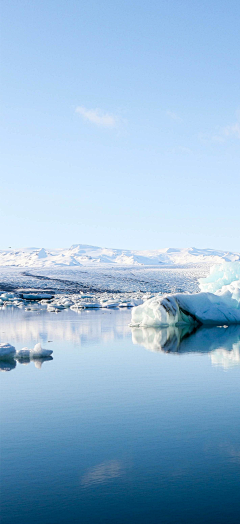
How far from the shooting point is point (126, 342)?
1297 centimetres

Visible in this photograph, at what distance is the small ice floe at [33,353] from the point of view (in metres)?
9.98

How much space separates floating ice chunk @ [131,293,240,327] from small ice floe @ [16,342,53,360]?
23.1 feet

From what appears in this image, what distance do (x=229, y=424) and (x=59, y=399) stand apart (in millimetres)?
2428

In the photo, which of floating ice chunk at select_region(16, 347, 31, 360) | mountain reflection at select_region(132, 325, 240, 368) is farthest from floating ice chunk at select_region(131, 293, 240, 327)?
floating ice chunk at select_region(16, 347, 31, 360)

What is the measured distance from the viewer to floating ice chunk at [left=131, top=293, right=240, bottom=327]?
55.1 feet

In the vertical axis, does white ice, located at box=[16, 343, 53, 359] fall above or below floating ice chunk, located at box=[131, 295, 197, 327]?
below

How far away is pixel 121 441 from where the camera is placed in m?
5.12

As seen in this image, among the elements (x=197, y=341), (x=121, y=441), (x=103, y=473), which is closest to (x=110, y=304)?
(x=197, y=341)

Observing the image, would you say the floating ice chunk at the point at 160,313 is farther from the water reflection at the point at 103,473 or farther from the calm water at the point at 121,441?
the water reflection at the point at 103,473

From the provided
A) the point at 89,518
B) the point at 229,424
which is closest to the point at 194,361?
the point at 229,424

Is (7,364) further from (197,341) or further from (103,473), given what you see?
(103,473)

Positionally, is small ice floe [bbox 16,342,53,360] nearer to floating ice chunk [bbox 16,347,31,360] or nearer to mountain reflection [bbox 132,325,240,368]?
floating ice chunk [bbox 16,347,31,360]

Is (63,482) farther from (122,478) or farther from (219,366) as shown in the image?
(219,366)

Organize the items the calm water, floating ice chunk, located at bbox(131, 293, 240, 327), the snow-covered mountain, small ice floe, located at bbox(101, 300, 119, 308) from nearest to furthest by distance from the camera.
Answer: the calm water → floating ice chunk, located at bbox(131, 293, 240, 327) → small ice floe, located at bbox(101, 300, 119, 308) → the snow-covered mountain
